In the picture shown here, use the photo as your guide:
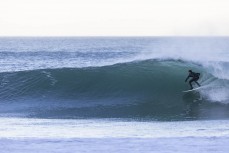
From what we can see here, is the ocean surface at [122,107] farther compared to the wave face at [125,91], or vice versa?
the wave face at [125,91]

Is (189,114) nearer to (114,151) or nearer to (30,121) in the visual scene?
(30,121)

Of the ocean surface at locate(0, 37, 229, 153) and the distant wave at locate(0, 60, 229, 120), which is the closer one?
the ocean surface at locate(0, 37, 229, 153)

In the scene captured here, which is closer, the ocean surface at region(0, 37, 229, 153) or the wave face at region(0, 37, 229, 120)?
the ocean surface at region(0, 37, 229, 153)

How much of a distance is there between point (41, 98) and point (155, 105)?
4.41 metres

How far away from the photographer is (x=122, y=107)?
58.3ft

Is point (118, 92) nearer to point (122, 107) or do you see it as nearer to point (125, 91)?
point (125, 91)

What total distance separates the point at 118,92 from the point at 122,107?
2.50 metres

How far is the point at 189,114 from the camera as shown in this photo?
16422 millimetres

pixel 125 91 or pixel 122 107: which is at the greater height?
pixel 125 91

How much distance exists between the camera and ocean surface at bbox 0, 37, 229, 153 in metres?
11.0

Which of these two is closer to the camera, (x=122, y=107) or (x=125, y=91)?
(x=122, y=107)

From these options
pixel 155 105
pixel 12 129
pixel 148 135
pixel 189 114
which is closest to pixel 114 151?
pixel 148 135

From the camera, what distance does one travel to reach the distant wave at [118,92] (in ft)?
56.2

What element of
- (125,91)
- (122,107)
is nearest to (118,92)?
(125,91)
